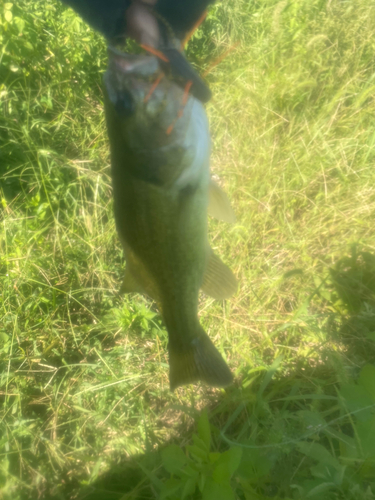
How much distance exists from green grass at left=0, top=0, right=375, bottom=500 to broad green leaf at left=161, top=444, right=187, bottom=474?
52cm

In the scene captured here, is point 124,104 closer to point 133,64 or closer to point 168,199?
point 133,64

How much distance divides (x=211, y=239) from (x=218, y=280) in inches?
38.6

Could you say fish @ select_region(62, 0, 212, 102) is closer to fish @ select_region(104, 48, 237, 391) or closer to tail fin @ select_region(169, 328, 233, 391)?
fish @ select_region(104, 48, 237, 391)

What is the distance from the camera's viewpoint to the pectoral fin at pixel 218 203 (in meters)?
1.51

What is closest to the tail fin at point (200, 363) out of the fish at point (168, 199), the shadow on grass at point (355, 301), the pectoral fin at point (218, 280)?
the fish at point (168, 199)

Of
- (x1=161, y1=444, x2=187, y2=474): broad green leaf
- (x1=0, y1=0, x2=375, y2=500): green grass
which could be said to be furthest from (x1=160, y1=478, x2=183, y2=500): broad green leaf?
(x1=0, y1=0, x2=375, y2=500): green grass

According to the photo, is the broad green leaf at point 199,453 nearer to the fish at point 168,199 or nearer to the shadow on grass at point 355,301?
the fish at point 168,199

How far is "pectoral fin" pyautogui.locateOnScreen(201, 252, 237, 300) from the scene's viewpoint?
172 cm

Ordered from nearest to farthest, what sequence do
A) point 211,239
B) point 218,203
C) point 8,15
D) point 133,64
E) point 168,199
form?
point 133,64
point 168,199
point 218,203
point 8,15
point 211,239

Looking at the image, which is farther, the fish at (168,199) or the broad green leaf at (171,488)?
the broad green leaf at (171,488)

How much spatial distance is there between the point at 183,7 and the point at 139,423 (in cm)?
255

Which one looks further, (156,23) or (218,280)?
(218,280)

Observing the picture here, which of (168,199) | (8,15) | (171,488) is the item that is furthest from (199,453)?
(8,15)

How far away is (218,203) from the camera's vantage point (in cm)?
155
